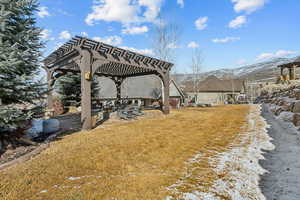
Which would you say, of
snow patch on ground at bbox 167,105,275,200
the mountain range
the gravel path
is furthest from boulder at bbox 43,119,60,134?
the mountain range

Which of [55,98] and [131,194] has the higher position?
[55,98]

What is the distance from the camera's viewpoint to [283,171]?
2902 millimetres

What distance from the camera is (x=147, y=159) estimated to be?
3.38 m

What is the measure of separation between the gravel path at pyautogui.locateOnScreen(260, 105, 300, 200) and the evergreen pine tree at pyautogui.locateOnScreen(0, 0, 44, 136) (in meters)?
5.09

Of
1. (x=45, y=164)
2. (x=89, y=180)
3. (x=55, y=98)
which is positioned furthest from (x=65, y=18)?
(x=89, y=180)

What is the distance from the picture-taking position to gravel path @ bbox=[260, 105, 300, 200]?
2245mm

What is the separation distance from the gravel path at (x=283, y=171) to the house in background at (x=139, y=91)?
13659mm

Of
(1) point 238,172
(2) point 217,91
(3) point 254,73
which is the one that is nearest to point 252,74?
(3) point 254,73

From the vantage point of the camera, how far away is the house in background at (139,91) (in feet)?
62.0

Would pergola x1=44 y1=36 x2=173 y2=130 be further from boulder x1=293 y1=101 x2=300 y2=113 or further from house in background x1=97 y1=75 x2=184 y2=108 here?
house in background x1=97 y1=75 x2=184 y2=108

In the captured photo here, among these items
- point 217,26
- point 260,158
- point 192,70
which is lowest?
point 260,158

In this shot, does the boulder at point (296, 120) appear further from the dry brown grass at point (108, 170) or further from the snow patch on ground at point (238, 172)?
the dry brown grass at point (108, 170)

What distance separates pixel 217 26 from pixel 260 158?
67.5 feet

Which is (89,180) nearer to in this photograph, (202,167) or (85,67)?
(202,167)
